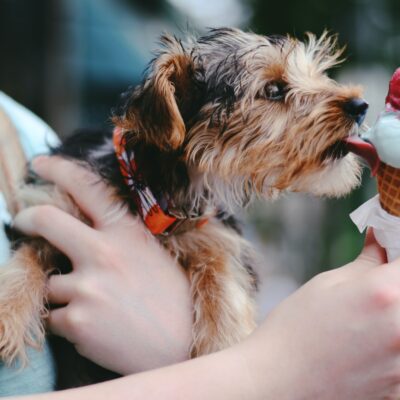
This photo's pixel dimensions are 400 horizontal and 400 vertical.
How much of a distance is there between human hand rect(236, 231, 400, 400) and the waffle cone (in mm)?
167

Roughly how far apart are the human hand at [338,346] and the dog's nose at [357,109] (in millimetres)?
937

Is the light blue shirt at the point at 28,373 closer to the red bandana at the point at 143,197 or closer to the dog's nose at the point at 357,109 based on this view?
the red bandana at the point at 143,197

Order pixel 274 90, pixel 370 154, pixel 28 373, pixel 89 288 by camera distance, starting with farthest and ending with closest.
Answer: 1. pixel 274 90
2. pixel 89 288
3. pixel 28 373
4. pixel 370 154

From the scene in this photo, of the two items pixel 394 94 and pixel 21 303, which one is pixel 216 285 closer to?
pixel 21 303

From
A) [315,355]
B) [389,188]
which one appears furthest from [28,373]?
[389,188]

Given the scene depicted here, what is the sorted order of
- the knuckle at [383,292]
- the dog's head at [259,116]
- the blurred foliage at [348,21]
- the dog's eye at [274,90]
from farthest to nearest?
1. the blurred foliage at [348,21]
2. the dog's eye at [274,90]
3. the dog's head at [259,116]
4. the knuckle at [383,292]

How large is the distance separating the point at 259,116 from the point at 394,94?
97cm

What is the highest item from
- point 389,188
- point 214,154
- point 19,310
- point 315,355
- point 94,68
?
point 389,188

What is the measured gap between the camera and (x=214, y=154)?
2234mm

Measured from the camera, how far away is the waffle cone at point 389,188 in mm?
1316

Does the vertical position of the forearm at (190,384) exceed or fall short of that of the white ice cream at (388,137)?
it falls short

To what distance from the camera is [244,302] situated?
7.34 feet

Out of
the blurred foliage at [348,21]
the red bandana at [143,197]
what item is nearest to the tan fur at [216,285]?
the red bandana at [143,197]

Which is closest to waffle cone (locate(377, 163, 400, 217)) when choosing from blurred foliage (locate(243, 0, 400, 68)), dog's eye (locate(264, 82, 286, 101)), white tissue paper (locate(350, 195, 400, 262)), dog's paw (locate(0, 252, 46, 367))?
white tissue paper (locate(350, 195, 400, 262))
